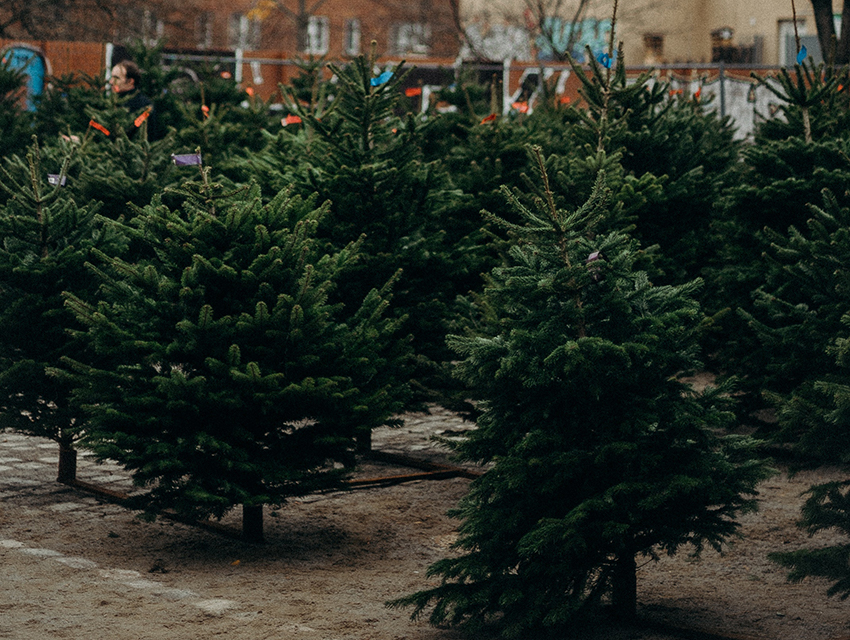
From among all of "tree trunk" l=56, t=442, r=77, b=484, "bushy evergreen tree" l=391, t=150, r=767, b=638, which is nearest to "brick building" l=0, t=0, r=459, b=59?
"tree trunk" l=56, t=442, r=77, b=484

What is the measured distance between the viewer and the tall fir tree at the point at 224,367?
21.4 feet

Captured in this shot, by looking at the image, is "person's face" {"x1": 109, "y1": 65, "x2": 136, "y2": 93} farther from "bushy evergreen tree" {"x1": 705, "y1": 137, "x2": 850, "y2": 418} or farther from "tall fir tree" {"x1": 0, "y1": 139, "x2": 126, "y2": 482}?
"bushy evergreen tree" {"x1": 705, "y1": 137, "x2": 850, "y2": 418}

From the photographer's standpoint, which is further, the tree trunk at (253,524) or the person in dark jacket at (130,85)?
the person in dark jacket at (130,85)

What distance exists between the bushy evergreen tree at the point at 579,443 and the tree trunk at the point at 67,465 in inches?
141

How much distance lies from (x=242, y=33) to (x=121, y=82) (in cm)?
3840

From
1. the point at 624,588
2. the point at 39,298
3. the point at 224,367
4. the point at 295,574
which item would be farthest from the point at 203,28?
the point at 624,588

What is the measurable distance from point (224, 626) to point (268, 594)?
57 centimetres

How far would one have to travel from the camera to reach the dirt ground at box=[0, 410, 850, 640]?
18.3ft

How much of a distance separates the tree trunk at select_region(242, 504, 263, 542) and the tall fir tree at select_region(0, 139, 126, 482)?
4.50 feet

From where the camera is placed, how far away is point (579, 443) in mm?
5566

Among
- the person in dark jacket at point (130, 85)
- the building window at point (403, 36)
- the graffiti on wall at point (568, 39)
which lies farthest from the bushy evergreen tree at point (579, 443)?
the building window at point (403, 36)

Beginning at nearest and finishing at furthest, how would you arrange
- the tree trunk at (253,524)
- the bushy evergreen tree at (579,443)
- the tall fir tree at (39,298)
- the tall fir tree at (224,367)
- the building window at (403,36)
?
the bushy evergreen tree at (579,443), the tall fir tree at (224,367), the tree trunk at (253,524), the tall fir tree at (39,298), the building window at (403,36)

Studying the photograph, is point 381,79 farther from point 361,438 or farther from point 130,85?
point 130,85

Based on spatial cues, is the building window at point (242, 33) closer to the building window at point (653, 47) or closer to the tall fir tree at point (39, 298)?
the building window at point (653, 47)
